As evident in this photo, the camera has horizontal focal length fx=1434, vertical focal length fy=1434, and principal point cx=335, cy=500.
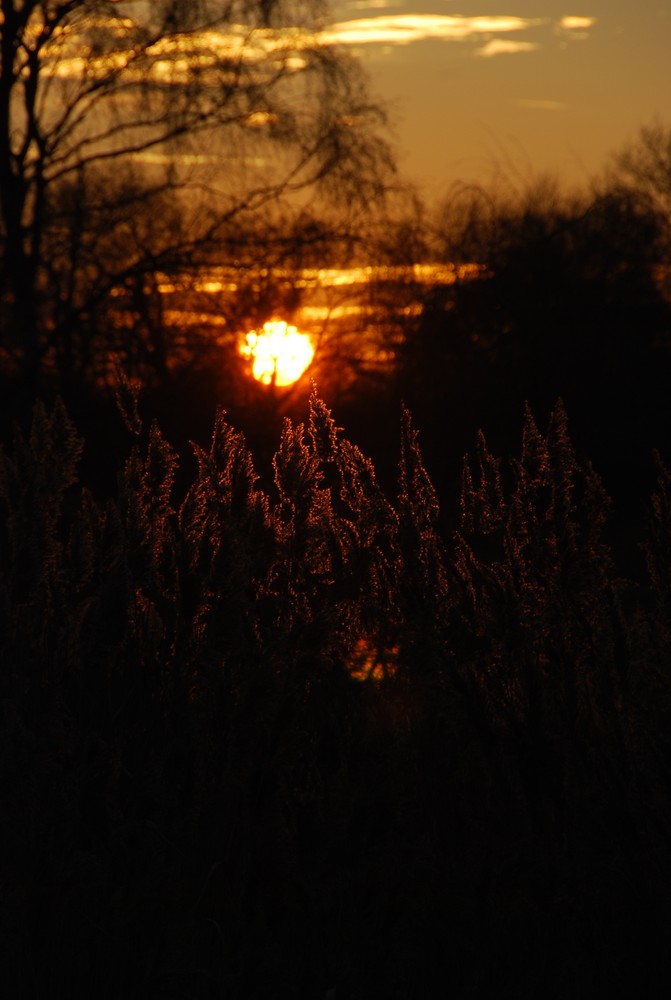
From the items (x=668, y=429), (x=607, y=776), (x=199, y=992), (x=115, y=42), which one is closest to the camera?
(x=199, y=992)

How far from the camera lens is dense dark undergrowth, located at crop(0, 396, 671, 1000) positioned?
3498 millimetres

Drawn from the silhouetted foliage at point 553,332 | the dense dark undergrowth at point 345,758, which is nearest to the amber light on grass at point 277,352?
the silhouetted foliage at point 553,332

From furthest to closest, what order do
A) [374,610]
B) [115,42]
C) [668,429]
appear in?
[668,429], [115,42], [374,610]

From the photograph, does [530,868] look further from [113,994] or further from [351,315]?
[351,315]

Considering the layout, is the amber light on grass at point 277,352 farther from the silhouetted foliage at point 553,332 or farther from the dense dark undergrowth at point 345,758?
the dense dark undergrowth at point 345,758

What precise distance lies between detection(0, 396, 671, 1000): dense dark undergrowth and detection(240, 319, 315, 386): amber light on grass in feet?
51.0

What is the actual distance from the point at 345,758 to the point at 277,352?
16686mm

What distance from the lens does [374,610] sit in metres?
4.14

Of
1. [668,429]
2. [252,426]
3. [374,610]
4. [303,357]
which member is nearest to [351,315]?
[303,357]

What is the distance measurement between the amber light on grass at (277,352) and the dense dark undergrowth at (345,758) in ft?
51.0

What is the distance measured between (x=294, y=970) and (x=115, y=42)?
56.2ft

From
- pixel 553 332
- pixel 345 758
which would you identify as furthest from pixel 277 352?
pixel 345 758

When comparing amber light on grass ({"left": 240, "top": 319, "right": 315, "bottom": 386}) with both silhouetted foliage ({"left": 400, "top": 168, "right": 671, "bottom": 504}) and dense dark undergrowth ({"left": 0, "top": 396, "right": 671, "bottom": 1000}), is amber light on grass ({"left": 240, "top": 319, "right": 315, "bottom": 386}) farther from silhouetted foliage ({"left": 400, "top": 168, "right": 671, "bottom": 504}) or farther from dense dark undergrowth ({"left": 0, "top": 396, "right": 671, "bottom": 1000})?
dense dark undergrowth ({"left": 0, "top": 396, "right": 671, "bottom": 1000})

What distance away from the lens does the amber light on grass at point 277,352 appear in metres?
19.9
